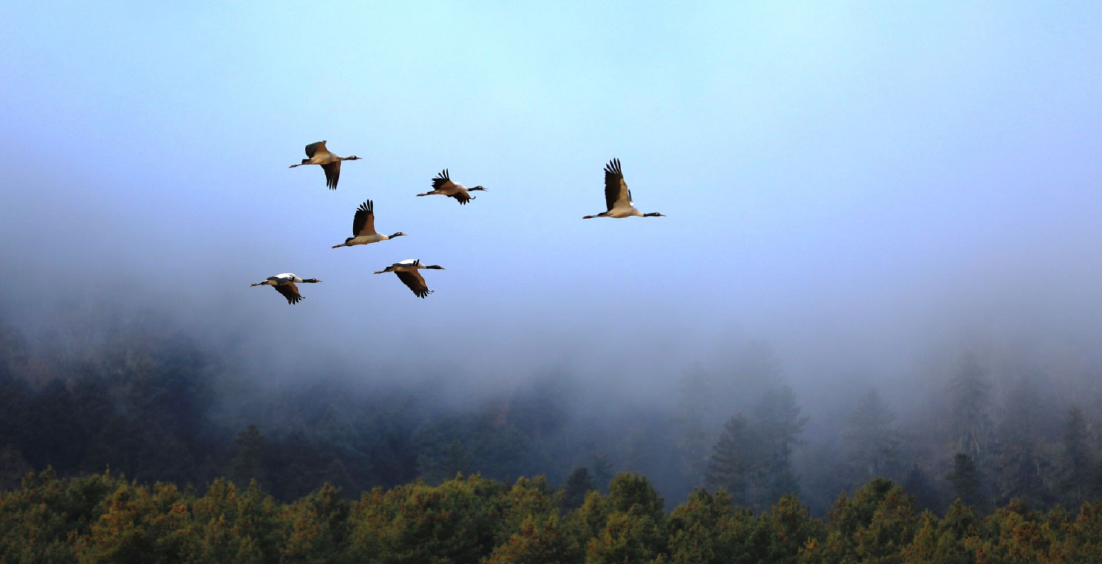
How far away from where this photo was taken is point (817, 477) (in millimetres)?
114938

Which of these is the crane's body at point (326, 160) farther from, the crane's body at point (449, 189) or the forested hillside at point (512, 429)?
the forested hillside at point (512, 429)

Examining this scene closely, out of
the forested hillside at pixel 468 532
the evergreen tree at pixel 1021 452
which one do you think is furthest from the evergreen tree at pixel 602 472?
the forested hillside at pixel 468 532

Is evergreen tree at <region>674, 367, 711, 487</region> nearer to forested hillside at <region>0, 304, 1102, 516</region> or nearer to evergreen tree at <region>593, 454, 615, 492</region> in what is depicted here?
→ forested hillside at <region>0, 304, 1102, 516</region>

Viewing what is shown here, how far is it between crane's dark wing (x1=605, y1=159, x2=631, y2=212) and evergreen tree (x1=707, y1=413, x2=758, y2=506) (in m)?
81.2

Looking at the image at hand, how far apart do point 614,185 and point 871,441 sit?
316ft

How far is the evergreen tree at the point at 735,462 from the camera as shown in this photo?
4136 inches

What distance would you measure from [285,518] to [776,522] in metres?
25.8

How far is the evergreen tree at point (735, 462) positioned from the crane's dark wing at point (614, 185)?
3196 inches

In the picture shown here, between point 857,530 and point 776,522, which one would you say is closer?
point 776,522

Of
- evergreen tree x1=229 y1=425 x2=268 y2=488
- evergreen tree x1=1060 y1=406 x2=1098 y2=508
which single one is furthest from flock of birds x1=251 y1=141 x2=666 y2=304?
evergreen tree x1=1060 y1=406 x2=1098 y2=508

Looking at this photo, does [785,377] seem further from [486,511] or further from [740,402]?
[486,511]

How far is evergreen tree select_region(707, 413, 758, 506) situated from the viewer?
105062 millimetres

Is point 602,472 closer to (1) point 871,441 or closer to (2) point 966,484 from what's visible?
(1) point 871,441

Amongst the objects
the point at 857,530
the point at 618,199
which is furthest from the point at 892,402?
the point at 618,199
